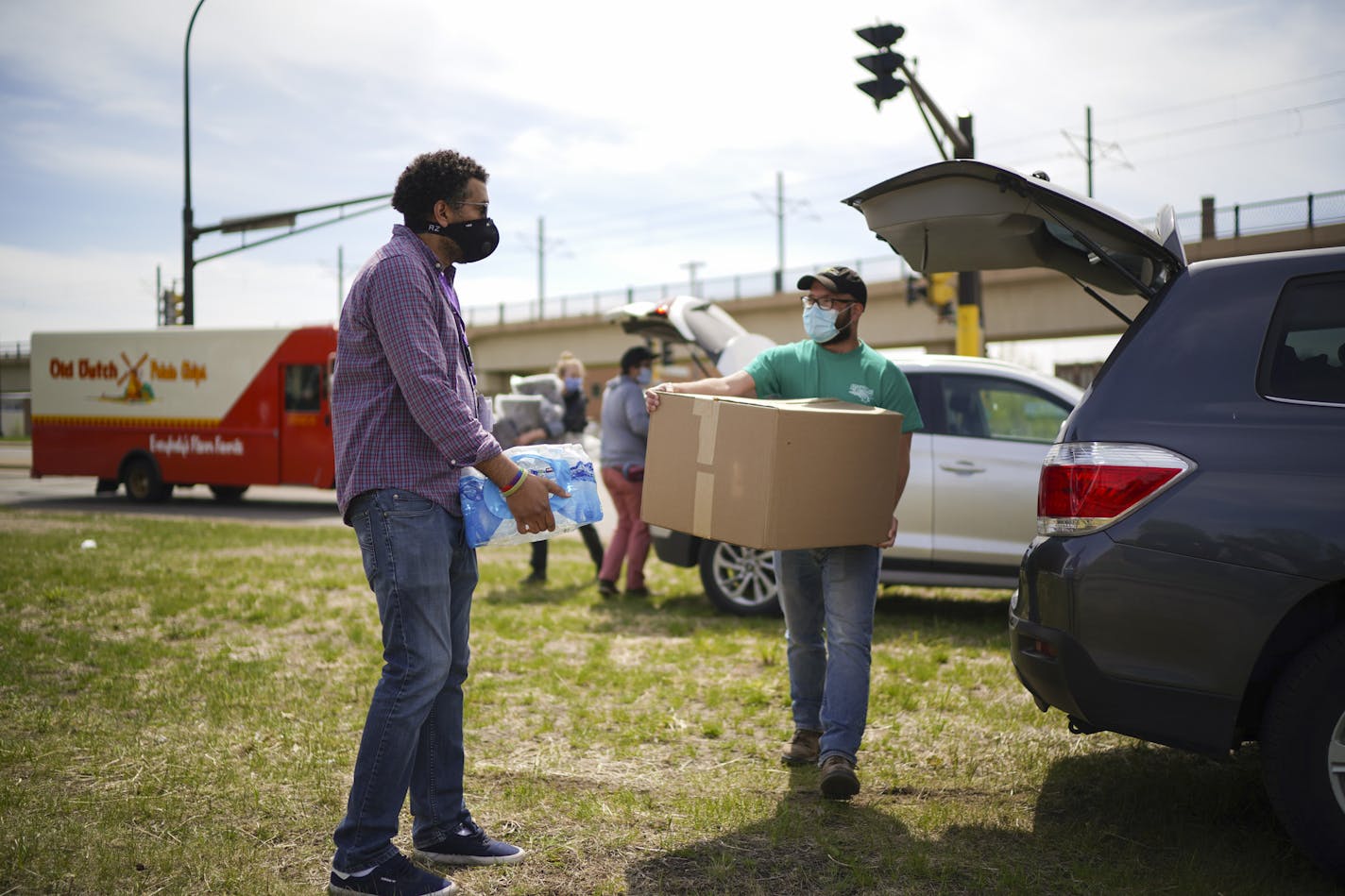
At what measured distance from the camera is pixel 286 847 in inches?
138

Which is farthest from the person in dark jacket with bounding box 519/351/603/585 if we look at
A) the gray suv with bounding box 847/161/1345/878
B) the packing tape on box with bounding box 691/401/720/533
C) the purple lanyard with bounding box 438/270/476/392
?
the gray suv with bounding box 847/161/1345/878

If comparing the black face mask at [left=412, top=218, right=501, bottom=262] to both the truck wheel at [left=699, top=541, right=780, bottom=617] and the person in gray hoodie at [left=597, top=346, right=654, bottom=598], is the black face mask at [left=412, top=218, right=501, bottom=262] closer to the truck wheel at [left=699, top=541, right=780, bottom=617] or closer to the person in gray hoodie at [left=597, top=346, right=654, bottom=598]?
the truck wheel at [left=699, top=541, right=780, bottom=617]

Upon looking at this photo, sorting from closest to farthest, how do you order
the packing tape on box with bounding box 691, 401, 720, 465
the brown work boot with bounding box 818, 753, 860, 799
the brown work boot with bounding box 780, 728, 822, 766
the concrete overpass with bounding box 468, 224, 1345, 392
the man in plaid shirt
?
the man in plaid shirt, the packing tape on box with bounding box 691, 401, 720, 465, the brown work boot with bounding box 818, 753, 860, 799, the brown work boot with bounding box 780, 728, 822, 766, the concrete overpass with bounding box 468, 224, 1345, 392

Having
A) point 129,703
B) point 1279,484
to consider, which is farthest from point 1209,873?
point 129,703

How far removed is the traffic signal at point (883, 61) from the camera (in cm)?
1284

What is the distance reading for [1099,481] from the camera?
3.34 meters

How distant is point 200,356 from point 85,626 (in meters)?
12.2

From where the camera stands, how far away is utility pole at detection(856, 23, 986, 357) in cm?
1287

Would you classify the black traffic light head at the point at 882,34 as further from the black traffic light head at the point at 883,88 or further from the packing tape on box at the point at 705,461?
the packing tape on box at the point at 705,461

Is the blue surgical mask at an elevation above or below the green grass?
above

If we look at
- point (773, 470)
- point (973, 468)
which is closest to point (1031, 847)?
point (773, 470)

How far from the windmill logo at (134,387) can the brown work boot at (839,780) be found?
17.4 meters

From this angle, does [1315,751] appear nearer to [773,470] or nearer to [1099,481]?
[1099,481]

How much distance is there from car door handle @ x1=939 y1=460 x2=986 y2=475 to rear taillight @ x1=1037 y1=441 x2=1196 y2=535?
3.74 meters
